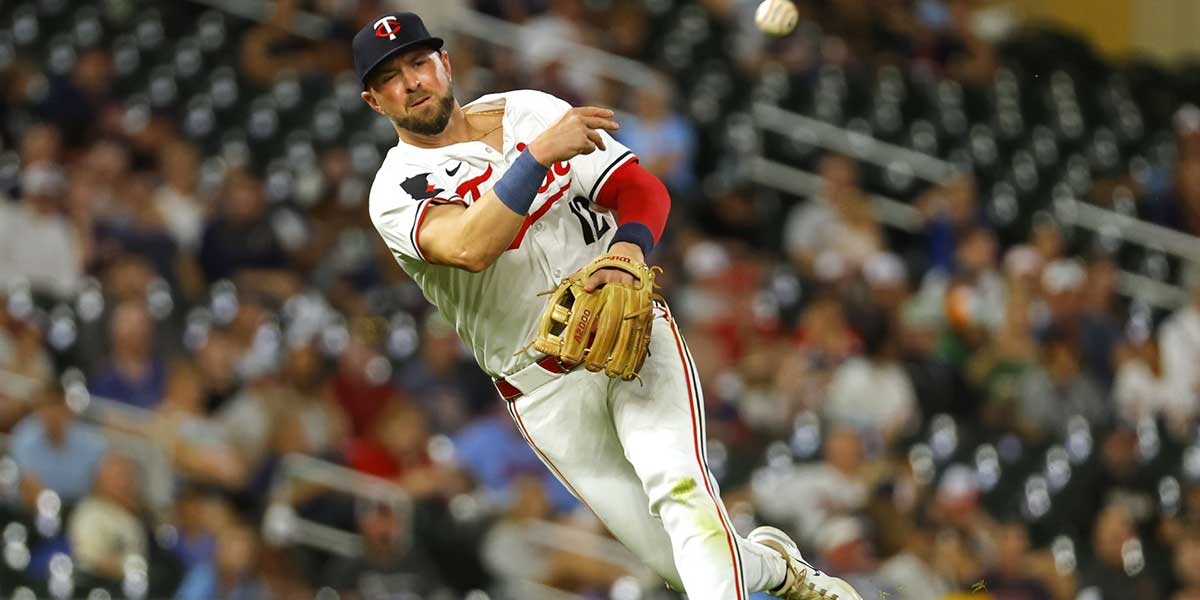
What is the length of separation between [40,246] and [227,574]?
2621 millimetres

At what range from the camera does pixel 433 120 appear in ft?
15.3

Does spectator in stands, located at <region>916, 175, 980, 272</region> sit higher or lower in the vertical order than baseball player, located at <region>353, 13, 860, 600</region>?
lower

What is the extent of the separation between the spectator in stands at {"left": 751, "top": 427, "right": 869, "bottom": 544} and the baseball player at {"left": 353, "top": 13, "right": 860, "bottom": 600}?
145 inches

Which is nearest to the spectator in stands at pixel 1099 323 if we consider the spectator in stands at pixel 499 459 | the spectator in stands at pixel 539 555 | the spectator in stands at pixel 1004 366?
the spectator in stands at pixel 1004 366

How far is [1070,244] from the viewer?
12.4 metres

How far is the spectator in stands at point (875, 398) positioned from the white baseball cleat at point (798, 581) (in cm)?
447

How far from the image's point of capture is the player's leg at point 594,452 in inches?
188

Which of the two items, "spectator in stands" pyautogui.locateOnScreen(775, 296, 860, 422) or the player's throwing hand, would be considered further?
"spectator in stands" pyautogui.locateOnScreen(775, 296, 860, 422)

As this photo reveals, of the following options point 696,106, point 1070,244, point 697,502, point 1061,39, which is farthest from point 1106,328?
point 697,502

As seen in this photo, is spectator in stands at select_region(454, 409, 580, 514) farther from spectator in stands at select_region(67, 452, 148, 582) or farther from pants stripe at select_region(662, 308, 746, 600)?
pants stripe at select_region(662, 308, 746, 600)

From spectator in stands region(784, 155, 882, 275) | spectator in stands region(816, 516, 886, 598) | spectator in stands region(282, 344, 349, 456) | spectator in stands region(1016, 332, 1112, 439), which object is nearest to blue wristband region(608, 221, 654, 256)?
spectator in stands region(816, 516, 886, 598)

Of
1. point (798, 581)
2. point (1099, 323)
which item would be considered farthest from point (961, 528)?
point (798, 581)

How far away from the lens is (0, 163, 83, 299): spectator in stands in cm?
950

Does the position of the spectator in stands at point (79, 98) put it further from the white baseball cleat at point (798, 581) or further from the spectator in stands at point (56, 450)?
the white baseball cleat at point (798, 581)
